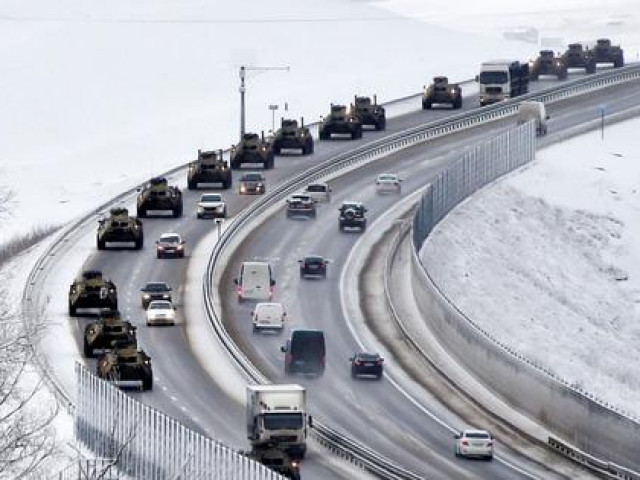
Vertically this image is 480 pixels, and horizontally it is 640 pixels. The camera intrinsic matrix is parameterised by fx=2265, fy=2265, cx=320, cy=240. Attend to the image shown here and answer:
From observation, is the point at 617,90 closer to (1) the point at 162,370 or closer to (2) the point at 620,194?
(2) the point at 620,194

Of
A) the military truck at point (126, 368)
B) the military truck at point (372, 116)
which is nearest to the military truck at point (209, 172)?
the military truck at point (372, 116)

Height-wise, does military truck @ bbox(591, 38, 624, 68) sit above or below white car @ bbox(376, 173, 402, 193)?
above

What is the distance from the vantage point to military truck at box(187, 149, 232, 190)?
13300cm

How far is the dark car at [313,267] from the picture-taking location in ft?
361

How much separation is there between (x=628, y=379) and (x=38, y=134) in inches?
3752

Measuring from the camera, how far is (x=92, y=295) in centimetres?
9931

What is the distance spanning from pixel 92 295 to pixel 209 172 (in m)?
34.5

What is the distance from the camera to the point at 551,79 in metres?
174

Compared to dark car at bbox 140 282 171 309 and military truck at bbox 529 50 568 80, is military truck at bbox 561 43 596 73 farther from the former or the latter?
dark car at bbox 140 282 171 309

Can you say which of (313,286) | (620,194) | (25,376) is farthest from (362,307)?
(620,194)

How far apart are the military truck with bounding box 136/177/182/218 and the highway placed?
0.94 m

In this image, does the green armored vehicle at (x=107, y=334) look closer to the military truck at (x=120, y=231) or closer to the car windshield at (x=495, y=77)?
the military truck at (x=120, y=231)

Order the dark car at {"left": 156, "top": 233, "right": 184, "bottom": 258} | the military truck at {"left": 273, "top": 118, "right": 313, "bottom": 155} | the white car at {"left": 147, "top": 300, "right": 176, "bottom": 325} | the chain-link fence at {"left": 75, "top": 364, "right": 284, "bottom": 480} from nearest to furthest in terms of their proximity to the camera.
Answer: the chain-link fence at {"left": 75, "top": 364, "right": 284, "bottom": 480}, the white car at {"left": 147, "top": 300, "right": 176, "bottom": 325}, the dark car at {"left": 156, "top": 233, "right": 184, "bottom": 258}, the military truck at {"left": 273, "top": 118, "right": 313, "bottom": 155}

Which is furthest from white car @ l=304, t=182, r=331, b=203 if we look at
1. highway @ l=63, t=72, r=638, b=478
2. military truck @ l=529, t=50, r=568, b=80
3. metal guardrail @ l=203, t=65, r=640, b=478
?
military truck @ l=529, t=50, r=568, b=80
